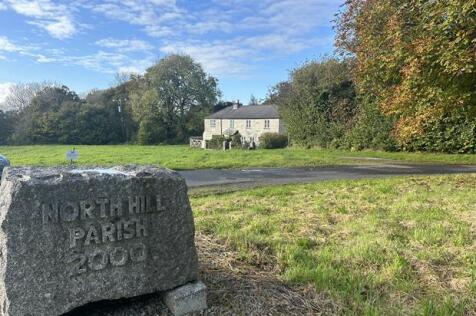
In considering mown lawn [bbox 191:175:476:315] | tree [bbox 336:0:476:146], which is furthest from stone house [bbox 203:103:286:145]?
mown lawn [bbox 191:175:476:315]

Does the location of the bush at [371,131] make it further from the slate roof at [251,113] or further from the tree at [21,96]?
the tree at [21,96]

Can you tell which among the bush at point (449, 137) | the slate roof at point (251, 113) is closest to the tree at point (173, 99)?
the slate roof at point (251, 113)

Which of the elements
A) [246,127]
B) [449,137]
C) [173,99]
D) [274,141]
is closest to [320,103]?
[274,141]

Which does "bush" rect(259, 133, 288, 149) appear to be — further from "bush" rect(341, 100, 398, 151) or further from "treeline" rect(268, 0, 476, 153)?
"treeline" rect(268, 0, 476, 153)

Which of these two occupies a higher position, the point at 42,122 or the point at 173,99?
the point at 173,99

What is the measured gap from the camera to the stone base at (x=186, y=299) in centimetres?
327

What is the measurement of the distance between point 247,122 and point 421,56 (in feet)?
126

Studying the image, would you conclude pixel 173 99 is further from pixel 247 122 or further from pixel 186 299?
pixel 186 299

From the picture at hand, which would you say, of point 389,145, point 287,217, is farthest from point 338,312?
point 389,145

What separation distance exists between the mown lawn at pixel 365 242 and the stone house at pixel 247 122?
112 feet

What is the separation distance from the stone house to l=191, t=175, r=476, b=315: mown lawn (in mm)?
34088

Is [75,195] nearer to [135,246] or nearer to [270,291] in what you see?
[135,246]

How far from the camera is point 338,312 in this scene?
133 inches

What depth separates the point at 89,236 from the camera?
3.03 m
